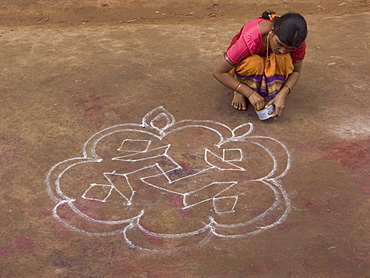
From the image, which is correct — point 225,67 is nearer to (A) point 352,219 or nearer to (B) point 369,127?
(B) point 369,127

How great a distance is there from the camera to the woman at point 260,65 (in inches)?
136

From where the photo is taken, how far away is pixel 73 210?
282cm

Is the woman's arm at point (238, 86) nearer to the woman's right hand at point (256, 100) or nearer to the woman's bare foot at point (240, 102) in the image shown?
the woman's right hand at point (256, 100)

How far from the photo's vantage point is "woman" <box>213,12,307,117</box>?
344 cm

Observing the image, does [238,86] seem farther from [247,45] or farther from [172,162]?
[172,162]

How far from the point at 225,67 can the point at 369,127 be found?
1.11m

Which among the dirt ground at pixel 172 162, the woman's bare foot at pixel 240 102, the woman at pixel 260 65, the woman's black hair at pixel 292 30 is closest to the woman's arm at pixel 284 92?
the woman at pixel 260 65

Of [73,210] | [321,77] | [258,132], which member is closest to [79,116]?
[73,210]

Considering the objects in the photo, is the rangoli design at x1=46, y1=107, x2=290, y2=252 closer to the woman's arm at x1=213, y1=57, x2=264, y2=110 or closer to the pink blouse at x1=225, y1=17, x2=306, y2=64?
the woman's arm at x1=213, y1=57, x2=264, y2=110

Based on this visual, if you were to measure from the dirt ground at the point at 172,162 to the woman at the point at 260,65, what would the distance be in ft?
0.62

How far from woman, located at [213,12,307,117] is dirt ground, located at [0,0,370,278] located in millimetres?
189

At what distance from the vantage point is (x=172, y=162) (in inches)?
127

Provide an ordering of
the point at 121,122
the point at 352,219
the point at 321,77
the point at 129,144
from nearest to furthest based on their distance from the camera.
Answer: the point at 352,219 → the point at 129,144 → the point at 121,122 → the point at 321,77

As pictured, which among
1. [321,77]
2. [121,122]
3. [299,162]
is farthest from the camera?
[321,77]
